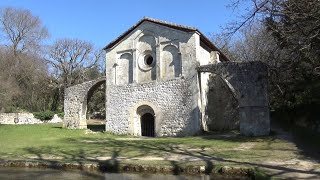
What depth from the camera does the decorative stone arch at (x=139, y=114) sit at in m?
25.0

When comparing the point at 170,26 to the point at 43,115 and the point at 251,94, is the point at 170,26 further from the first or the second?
the point at 43,115

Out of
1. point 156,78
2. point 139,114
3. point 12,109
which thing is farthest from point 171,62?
point 12,109

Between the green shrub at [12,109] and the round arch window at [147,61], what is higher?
the round arch window at [147,61]

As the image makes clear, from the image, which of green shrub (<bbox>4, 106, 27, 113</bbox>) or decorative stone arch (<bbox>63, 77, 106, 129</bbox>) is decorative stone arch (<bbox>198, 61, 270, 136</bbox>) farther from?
green shrub (<bbox>4, 106, 27, 113</bbox>)

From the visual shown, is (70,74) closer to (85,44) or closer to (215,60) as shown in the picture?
(85,44)

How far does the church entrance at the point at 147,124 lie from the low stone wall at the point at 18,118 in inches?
860

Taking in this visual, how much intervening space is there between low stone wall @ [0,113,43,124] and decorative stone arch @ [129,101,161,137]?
21.7 m

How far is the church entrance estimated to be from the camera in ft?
85.3

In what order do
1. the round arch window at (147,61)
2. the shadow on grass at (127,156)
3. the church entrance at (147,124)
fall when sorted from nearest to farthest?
1. the shadow on grass at (127,156)
2. the round arch window at (147,61)
3. the church entrance at (147,124)

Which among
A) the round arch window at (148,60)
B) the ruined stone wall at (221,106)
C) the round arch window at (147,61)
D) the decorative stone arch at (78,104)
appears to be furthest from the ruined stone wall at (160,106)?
the ruined stone wall at (221,106)

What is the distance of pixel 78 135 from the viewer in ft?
82.5

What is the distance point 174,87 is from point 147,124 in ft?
12.6

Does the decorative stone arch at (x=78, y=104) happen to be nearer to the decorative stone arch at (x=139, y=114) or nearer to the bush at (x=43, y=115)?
the decorative stone arch at (x=139, y=114)

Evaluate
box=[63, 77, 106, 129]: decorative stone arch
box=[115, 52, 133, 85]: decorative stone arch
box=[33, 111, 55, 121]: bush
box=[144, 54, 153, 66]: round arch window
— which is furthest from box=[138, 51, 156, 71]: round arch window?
box=[33, 111, 55, 121]: bush
